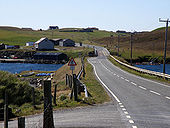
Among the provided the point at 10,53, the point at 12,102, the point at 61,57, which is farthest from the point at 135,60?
the point at 12,102

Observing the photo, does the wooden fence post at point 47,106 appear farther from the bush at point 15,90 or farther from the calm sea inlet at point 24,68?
the calm sea inlet at point 24,68

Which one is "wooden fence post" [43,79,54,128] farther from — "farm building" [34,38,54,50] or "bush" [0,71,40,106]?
"farm building" [34,38,54,50]

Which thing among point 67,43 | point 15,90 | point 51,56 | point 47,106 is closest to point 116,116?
point 47,106

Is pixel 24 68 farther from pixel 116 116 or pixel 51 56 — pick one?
pixel 116 116

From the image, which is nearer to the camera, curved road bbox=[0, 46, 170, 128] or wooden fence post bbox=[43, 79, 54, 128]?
wooden fence post bbox=[43, 79, 54, 128]

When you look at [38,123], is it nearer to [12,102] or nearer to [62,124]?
[62,124]

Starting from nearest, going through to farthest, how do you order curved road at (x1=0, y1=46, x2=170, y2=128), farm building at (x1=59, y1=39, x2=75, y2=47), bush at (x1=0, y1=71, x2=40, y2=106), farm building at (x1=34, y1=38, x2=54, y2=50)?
curved road at (x1=0, y1=46, x2=170, y2=128) → bush at (x1=0, y1=71, x2=40, y2=106) → farm building at (x1=34, y1=38, x2=54, y2=50) → farm building at (x1=59, y1=39, x2=75, y2=47)

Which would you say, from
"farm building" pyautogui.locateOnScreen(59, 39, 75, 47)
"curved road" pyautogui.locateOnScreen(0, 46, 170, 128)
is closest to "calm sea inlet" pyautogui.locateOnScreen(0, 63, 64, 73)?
"farm building" pyautogui.locateOnScreen(59, 39, 75, 47)

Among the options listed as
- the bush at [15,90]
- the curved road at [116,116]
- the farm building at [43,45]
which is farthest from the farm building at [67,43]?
the curved road at [116,116]

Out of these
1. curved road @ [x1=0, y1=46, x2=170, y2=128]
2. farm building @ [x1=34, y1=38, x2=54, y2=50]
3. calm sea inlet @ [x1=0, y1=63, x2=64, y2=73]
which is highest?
farm building @ [x1=34, y1=38, x2=54, y2=50]

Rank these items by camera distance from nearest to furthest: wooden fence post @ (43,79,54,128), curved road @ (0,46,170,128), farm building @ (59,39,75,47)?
wooden fence post @ (43,79,54,128), curved road @ (0,46,170,128), farm building @ (59,39,75,47)

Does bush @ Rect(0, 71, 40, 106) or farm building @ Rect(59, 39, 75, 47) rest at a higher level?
farm building @ Rect(59, 39, 75, 47)

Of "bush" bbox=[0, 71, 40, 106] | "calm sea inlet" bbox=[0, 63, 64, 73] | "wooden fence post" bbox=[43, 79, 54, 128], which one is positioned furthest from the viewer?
"calm sea inlet" bbox=[0, 63, 64, 73]

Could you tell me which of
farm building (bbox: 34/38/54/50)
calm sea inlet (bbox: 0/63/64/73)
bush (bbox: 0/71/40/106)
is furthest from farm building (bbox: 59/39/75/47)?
bush (bbox: 0/71/40/106)
